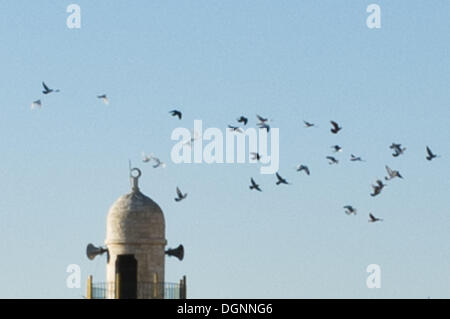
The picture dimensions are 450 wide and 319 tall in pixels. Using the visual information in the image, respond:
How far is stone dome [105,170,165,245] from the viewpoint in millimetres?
70500

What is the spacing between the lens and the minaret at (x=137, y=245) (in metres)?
69.7

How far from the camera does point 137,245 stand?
7038 cm

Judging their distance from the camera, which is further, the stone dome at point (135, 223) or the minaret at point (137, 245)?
the stone dome at point (135, 223)

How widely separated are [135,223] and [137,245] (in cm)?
75

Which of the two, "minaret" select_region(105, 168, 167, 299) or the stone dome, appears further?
the stone dome

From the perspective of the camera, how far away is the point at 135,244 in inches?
2771

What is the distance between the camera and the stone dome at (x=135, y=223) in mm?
70500

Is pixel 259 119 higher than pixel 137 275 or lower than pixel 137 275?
higher

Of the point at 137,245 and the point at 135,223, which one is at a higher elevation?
the point at 135,223

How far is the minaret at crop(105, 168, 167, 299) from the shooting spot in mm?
69688
